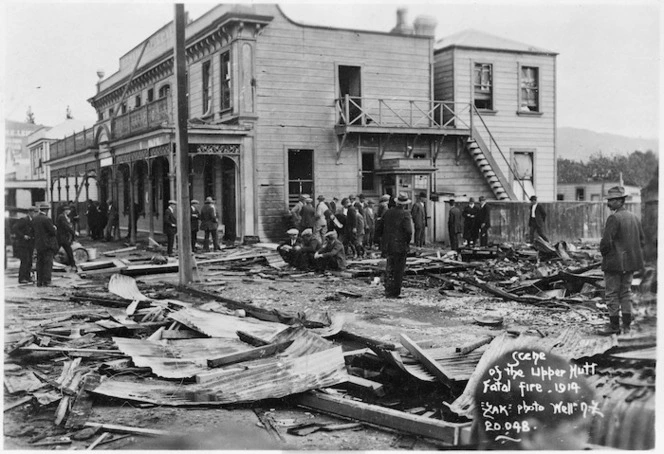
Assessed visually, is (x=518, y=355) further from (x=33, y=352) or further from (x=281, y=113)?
(x=281, y=113)

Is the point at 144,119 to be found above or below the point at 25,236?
above

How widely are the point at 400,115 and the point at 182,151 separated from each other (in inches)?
505

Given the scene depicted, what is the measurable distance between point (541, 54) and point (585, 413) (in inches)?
902

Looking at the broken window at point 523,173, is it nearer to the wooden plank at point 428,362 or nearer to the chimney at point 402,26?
the chimney at point 402,26

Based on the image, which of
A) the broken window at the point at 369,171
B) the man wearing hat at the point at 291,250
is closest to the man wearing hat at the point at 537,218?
the broken window at the point at 369,171

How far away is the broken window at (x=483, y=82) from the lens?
25688 millimetres

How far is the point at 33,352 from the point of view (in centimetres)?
759

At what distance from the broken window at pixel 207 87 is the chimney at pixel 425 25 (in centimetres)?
774

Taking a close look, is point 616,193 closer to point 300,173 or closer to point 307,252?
point 307,252

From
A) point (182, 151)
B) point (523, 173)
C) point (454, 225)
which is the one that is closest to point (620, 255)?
point (182, 151)

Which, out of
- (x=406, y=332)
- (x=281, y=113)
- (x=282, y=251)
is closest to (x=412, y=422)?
(x=406, y=332)

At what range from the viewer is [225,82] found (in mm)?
23359

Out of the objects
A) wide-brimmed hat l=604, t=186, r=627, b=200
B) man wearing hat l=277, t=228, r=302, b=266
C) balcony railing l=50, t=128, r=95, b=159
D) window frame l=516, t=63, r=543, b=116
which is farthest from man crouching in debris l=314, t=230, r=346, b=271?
balcony railing l=50, t=128, r=95, b=159

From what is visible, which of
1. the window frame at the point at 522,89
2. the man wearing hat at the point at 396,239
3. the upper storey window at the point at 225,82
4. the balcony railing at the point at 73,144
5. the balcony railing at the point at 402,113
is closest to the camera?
the man wearing hat at the point at 396,239
